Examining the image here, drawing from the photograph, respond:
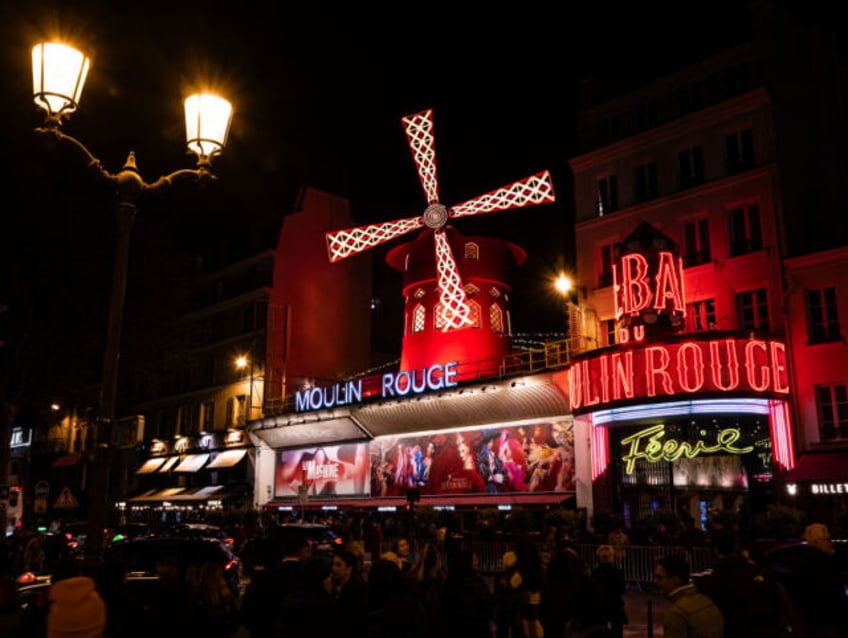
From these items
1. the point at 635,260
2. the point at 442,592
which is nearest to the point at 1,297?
the point at 635,260

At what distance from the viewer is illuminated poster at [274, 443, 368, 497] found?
32.2m

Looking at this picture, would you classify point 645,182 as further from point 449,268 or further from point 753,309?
point 449,268

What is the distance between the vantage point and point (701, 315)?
22562 mm

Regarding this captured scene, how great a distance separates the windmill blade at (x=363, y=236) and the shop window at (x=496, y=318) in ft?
14.5

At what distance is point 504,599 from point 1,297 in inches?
683

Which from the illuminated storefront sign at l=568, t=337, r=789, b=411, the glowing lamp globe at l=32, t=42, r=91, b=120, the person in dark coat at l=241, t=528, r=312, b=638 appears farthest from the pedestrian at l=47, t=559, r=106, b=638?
the illuminated storefront sign at l=568, t=337, r=789, b=411

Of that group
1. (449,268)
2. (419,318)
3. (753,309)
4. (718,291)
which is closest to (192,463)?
(419,318)

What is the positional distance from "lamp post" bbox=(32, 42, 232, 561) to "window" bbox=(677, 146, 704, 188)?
689 inches

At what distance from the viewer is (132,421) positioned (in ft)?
28.0

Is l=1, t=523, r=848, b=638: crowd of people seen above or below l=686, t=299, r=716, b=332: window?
below

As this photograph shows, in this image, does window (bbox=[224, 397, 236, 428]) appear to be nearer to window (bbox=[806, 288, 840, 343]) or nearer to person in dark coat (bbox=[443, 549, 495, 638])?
window (bbox=[806, 288, 840, 343])

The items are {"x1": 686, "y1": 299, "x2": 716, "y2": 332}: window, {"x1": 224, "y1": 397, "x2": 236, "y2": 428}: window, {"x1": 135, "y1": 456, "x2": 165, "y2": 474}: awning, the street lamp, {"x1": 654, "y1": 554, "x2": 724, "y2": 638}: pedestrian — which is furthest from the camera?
{"x1": 135, "y1": 456, "x2": 165, "y2": 474}: awning

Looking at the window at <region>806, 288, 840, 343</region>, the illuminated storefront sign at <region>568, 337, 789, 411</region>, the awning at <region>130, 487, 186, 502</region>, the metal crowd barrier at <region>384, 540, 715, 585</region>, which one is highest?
the window at <region>806, 288, 840, 343</region>

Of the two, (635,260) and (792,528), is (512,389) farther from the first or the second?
(792,528)
